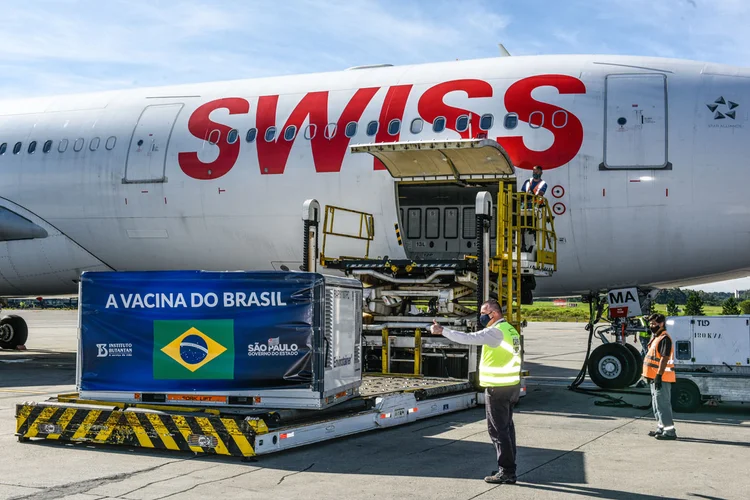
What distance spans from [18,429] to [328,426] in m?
3.93

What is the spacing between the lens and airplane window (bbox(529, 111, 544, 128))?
625 inches

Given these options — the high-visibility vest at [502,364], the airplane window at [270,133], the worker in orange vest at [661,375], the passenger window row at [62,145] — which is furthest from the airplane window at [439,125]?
the high-visibility vest at [502,364]

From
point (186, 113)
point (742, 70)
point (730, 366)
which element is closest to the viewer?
point (730, 366)

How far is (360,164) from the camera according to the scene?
55.8 feet

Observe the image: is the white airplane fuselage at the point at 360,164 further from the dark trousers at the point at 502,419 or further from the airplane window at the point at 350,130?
the dark trousers at the point at 502,419

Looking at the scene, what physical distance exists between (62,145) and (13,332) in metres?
11.7

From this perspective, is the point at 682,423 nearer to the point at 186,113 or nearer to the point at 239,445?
the point at 239,445

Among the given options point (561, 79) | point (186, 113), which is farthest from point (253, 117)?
point (561, 79)

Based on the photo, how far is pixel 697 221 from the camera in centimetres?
1491

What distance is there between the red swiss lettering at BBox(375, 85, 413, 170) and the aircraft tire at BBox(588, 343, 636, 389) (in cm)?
568

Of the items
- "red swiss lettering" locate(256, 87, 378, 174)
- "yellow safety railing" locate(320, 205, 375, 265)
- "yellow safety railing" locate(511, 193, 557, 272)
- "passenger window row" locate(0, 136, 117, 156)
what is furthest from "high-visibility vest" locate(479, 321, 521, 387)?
"passenger window row" locate(0, 136, 117, 156)

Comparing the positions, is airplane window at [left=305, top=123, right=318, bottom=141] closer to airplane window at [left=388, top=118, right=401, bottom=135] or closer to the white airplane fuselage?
the white airplane fuselage

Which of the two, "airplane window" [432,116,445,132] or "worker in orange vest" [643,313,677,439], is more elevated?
"airplane window" [432,116,445,132]

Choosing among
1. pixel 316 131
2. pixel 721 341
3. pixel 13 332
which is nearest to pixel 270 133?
pixel 316 131
